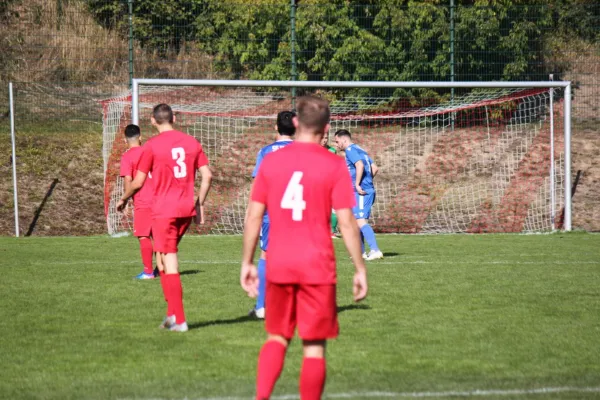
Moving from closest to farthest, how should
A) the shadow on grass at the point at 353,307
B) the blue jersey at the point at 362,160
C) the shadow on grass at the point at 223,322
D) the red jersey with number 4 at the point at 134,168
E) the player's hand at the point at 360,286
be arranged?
1. the player's hand at the point at 360,286
2. the shadow on grass at the point at 223,322
3. the shadow on grass at the point at 353,307
4. the red jersey with number 4 at the point at 134,168
5. the blue jersey at the point at 362,160

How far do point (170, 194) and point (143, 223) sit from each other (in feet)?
12.8

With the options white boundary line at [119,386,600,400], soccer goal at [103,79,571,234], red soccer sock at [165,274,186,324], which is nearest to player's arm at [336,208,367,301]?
white boundary line at [119,386,600,400]

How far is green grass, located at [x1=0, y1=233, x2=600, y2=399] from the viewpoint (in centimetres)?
557

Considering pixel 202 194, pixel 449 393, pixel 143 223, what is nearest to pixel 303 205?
pixel 449 393

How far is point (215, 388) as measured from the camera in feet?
17.7

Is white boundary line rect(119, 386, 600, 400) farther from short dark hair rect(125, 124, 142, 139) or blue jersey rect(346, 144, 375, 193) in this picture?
blue jersey rect(346, 144, 375, 193)

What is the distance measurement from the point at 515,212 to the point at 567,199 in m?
2.88

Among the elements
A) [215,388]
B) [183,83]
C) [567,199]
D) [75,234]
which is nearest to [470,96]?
[567,199]

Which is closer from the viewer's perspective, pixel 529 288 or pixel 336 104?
pixel 529 288

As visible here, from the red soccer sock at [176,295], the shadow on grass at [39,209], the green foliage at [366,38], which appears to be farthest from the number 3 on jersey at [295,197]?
the shadow on grass at [39,209]

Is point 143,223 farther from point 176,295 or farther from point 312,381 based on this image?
point 312,381

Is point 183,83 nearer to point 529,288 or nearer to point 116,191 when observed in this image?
point 116,191

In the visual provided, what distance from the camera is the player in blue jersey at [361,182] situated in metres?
12.8

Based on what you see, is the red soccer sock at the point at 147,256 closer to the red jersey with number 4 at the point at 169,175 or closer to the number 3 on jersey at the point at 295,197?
the red jersey with number 4 at the point at 169,175
